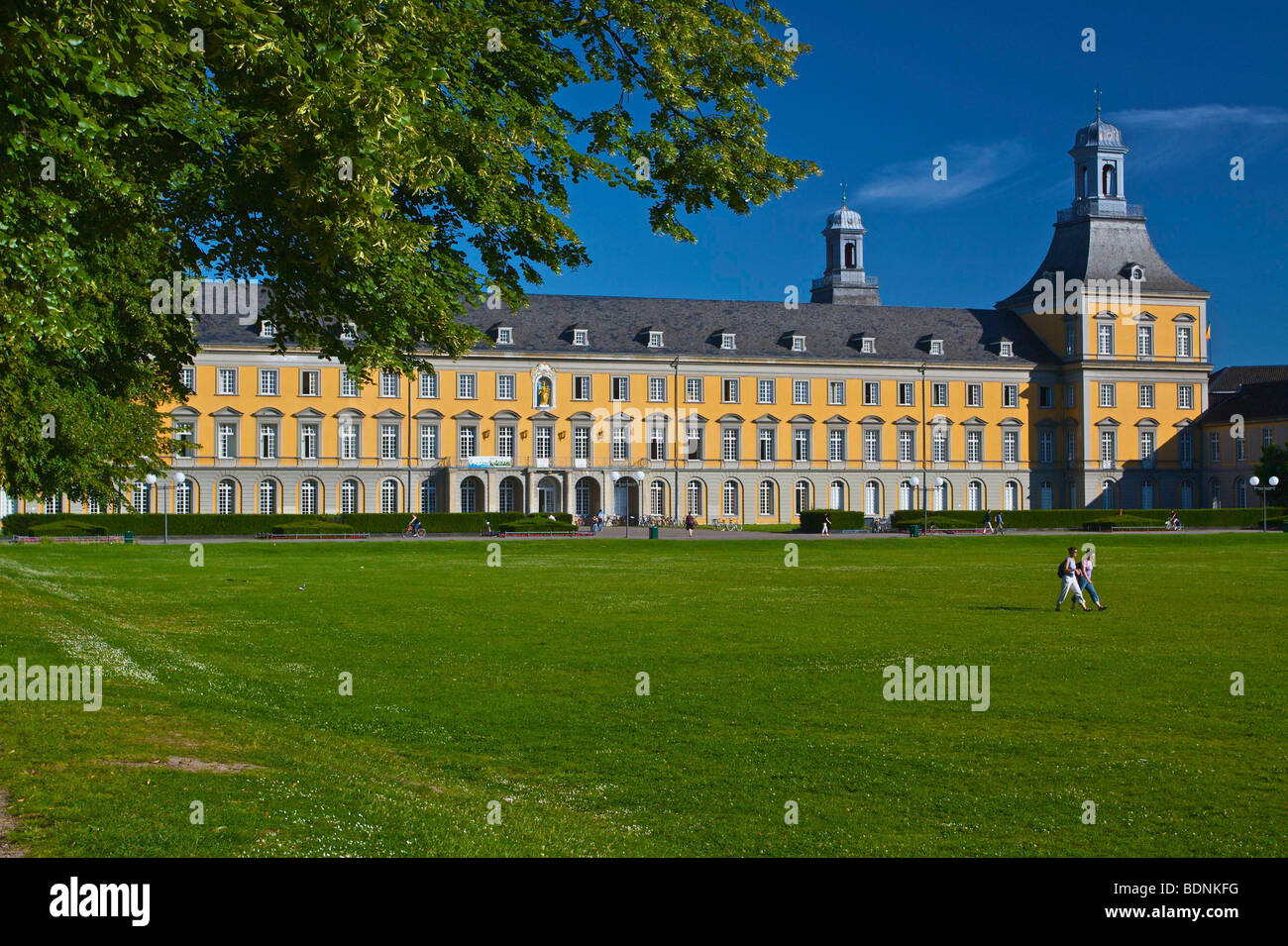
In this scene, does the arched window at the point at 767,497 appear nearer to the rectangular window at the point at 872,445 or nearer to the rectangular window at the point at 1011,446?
the rectangular window at the point at 872,445

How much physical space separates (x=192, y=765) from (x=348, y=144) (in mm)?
5236

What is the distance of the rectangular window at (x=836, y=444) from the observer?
308ft

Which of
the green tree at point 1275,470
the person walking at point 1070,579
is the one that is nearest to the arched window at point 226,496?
the green tree at point 1275,470

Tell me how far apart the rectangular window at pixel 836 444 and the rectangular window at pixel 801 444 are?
1.77m

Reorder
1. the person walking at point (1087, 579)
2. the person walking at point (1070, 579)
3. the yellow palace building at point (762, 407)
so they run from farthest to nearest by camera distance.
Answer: the yellow palace building at point (762, 407), the person walking at point (1087, 579), the person walking at point (1070, 579)

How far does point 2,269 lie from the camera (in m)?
9.73

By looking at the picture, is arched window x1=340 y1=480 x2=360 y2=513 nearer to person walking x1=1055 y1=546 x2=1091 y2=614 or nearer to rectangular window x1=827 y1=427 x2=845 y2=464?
rectangular window x1=827 y1=427 x2=845 y2=464

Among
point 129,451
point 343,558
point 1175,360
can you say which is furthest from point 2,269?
point 1175,360

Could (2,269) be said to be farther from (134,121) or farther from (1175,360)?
(1175,360)

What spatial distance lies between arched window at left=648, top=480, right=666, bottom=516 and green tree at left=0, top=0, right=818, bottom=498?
71.2 metres

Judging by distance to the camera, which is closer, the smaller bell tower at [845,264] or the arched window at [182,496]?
the arched window at [182,496]

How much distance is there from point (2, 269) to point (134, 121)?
2.25m
